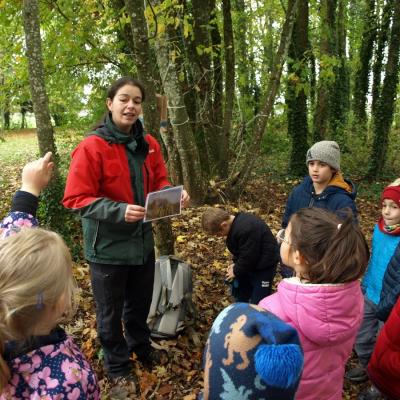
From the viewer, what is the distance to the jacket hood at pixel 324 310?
1.83 metres

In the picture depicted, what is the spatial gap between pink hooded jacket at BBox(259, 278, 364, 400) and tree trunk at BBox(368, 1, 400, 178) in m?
10.5

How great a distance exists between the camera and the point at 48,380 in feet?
4.65

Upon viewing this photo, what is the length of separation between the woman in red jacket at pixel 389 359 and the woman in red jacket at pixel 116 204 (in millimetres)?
1836

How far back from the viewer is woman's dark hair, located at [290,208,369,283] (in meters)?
1.86

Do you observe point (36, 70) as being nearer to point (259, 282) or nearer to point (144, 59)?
point (144, 59)

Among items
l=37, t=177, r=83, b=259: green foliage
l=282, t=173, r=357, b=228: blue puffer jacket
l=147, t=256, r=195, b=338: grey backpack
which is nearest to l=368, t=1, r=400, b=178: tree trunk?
l=282, t=173, r=357, b=228: blue puffer jacket

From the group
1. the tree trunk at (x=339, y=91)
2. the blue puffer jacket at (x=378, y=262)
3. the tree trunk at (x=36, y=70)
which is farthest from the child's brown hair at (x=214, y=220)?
the tree trunk at (x=339, y=91)

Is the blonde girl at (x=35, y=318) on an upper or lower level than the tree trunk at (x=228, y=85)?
lower

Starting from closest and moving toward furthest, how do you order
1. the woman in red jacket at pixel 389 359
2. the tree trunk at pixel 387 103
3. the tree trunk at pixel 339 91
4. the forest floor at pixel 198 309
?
1. the woman in red jacket at pixel 389 359
2. the forest floor at pixel 198 309
3. the tree trunk at pixel 387 103
4. the tree trunk at pixel 339 91

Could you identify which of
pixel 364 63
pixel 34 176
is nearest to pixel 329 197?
pixel 34 176

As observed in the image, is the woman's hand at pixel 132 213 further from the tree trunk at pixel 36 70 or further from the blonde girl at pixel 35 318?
the tree trunk at pixel 36 70

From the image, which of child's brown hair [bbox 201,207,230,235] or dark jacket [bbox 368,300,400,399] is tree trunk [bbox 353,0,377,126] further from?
dark jacket [bbox 368,300,400,399]

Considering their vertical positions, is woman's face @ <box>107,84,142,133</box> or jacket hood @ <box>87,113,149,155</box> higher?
woman's face @ <box>107,84,142,133</box>

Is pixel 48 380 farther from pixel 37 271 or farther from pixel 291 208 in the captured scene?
pixel 291 208
